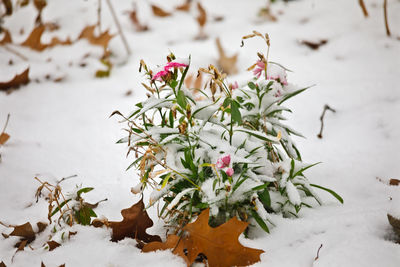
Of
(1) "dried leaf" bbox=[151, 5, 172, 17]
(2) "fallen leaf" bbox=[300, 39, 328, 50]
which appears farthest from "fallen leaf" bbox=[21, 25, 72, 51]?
(2) "fallen leaf" bbox=[300, 39, 328, 50]

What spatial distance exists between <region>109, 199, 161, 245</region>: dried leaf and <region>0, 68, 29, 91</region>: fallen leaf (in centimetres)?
182

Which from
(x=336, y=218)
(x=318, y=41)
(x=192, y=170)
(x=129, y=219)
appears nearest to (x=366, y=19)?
(x=318, y=41)

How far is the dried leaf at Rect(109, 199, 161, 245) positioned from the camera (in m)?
1.03

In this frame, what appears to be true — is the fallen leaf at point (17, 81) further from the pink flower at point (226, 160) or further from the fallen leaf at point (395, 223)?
the fallen leaf at point (395, 223)

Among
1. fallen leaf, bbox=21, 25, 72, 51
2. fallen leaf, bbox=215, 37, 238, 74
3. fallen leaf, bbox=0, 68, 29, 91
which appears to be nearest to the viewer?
fallen leaf, bbox=0, 68, 29, 91

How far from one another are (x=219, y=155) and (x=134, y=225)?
388 millimetres

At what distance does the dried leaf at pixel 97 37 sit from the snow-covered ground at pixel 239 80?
0.25ft

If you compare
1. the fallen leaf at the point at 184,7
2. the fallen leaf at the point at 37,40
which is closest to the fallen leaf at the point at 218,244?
the fallen leaf at the point at 37,40

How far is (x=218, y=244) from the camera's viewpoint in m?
0.90

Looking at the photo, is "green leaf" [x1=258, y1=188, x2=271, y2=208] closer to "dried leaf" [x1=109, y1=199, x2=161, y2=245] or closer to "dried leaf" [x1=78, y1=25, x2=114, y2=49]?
"dried leaf" [x1=109, y1=199, x2=161, y2=245]

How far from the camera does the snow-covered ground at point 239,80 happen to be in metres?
0.99

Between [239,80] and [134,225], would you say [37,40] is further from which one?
[134,225]

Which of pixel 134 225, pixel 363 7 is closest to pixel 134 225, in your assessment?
pixel 134 225

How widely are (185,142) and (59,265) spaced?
0.57 m
